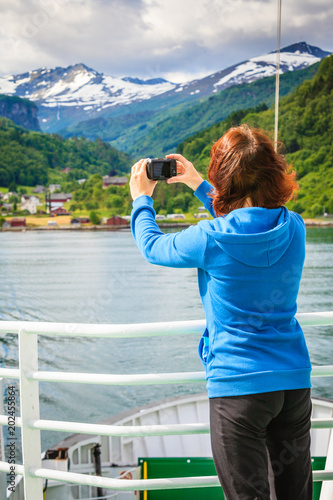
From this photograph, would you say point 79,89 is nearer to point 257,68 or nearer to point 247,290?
point 257,68

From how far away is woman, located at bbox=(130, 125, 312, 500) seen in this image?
29.1 inches

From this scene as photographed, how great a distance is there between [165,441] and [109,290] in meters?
24.3

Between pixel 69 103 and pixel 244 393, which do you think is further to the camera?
pixel 69 103

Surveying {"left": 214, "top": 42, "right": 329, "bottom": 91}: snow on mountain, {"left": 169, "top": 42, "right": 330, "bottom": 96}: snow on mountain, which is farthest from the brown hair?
{"left": 214, "top": 42, "right": 329, "bottom": 91}: snow on mountain

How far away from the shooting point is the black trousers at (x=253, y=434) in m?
0.74

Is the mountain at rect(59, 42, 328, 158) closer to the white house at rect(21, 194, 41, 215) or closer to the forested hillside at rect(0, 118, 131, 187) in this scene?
the forested hillside at rect(0, 118, 131, 187)

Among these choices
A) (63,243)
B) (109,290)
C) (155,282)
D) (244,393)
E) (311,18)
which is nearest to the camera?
(244,393)

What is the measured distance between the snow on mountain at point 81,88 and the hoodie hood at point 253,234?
210 feet

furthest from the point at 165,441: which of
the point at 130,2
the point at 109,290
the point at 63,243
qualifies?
the point at 130,2

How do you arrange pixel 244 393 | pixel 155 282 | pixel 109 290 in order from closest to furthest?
pixel 244 393 → pixel 109 290 → pixel 155 282

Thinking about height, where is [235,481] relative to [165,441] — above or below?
above

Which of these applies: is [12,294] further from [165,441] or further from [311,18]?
[311,18]

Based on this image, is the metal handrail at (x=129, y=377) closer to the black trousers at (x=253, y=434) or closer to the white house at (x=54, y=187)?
the black trousers at (x=253, y=434)

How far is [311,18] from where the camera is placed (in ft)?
188
